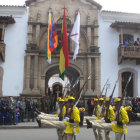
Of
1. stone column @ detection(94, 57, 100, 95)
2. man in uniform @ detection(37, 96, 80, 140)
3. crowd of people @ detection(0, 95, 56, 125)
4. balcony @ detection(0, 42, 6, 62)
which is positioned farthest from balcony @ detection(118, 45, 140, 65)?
man in uniform @ detection(37, 96, 80, 140)

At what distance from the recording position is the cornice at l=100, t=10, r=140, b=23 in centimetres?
1959

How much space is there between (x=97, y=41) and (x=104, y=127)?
43.8 feet

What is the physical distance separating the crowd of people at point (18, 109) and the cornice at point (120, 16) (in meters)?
9.30

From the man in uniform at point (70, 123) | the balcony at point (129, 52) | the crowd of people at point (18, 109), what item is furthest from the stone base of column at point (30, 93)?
the man in uniform at point (70, 123)

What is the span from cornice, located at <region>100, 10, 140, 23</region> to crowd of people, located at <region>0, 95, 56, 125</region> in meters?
9.30

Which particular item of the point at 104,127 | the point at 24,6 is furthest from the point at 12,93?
the point at 104,127

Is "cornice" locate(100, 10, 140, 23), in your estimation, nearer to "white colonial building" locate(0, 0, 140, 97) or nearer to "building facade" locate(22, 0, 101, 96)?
"white colonial building" locate(0, 0, 140, 97)

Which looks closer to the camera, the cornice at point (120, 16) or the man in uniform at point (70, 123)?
the man in uniform at point (70, 123)

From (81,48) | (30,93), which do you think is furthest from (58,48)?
(30,93)

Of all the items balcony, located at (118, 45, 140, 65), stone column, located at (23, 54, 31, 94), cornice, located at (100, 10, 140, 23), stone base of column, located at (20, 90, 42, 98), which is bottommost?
stone base of column, located at (20, 90, 42, 98)

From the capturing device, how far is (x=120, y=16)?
19797 mm

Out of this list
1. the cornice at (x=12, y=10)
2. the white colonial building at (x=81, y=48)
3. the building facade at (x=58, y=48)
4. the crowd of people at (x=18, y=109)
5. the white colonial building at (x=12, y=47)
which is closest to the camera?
the crowd of people at (x=18, y=109)

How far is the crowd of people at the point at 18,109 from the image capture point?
13711 mm

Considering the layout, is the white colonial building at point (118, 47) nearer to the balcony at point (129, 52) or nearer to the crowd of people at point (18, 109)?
the balcony at point (129, 52)
